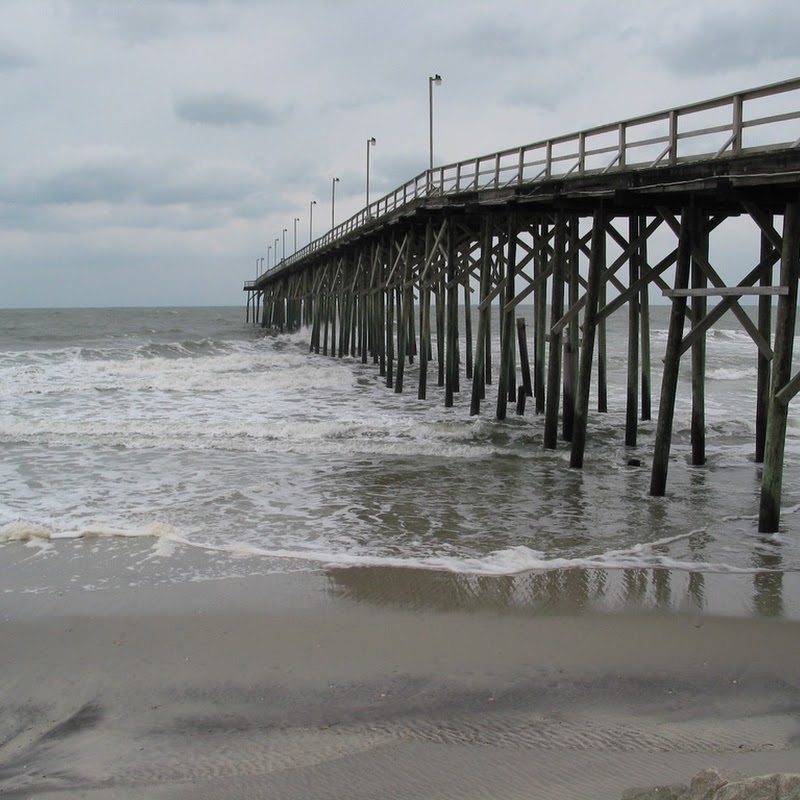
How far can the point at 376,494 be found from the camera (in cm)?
953

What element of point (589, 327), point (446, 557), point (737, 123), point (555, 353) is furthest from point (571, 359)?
point (446, 557)

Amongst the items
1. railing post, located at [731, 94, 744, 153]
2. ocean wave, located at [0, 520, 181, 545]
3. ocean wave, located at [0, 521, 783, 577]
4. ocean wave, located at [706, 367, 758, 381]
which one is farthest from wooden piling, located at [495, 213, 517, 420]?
ocean wave, located at [706, 367, 758, 381]

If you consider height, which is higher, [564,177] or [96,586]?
[564,177]

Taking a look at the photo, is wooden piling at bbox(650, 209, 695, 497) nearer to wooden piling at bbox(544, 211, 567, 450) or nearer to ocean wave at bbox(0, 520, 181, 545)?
wooden piling at bbox(544, 211, 567, 450)

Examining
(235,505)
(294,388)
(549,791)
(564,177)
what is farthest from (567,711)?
(294,388)

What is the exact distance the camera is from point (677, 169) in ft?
29.0

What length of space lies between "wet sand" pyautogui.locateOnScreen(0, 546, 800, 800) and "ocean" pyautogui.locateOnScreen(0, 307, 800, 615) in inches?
15.3

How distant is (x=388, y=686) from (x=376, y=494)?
5.16m

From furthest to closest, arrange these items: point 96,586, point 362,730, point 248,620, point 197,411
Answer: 1. point 197,411
2. point 96,586
3. point 248,620
4. point 362,730

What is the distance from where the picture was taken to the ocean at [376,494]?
6.82 m

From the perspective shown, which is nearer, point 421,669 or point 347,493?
point 421,669

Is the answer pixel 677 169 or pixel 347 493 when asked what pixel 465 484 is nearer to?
pixel 347 493

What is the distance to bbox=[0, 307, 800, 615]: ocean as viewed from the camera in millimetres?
6820

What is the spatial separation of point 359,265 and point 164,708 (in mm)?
23981
